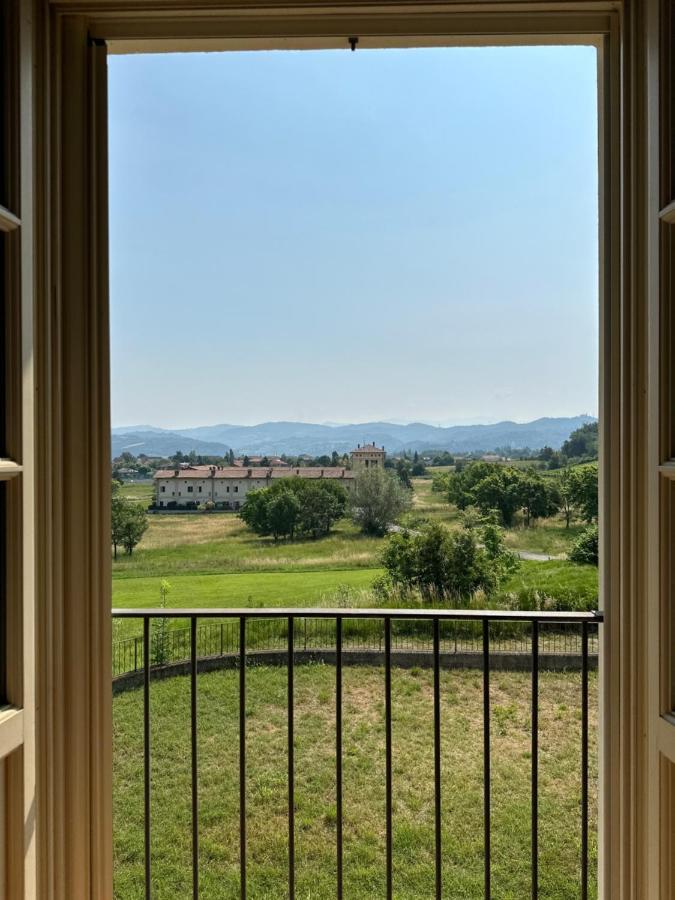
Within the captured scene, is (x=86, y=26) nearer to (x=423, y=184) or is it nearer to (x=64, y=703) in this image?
(x=423, y=184)

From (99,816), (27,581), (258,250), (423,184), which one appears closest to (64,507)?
(27,581)

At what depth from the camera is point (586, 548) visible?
1207 millimetres

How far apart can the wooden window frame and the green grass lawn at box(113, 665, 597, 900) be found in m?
0.20

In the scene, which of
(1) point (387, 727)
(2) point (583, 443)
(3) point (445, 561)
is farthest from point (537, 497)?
(1) point (387, 727)

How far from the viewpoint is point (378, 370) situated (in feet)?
4.25

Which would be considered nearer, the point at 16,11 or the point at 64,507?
the point at 16,11

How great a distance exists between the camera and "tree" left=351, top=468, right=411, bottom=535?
126cm

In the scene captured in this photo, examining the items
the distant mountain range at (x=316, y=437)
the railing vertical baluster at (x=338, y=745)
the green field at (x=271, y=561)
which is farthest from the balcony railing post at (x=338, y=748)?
the distant mountain range at (x=316, y=437)

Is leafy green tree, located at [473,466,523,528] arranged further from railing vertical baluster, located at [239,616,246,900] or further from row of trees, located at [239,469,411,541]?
railing vertical baluster, located at [239,616,246,900]

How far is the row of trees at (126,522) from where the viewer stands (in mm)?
1174

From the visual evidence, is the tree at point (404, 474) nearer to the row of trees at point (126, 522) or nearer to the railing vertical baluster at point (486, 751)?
the railing vertical baluster at point (486, 751)

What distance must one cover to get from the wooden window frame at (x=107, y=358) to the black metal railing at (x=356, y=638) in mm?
197

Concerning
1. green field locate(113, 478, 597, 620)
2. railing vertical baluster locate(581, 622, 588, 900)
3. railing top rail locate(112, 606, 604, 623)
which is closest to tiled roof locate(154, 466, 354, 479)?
green field locate(113, 478, 597, 620)

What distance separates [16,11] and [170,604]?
128 centimetres
